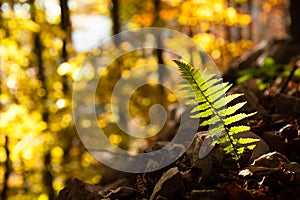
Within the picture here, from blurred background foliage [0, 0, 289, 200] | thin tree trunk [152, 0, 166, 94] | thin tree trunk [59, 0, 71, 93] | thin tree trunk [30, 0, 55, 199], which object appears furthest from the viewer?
thin tree trunk [152, 0, 166, 94]

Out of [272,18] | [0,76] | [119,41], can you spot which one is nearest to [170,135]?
[119,41]

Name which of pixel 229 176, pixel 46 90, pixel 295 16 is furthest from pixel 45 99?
pixel 229 176

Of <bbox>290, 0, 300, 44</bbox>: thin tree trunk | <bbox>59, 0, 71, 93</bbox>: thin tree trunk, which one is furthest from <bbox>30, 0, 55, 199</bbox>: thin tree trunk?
<bbox>290, 0, 300, 44</bbox>: thin tree trunk

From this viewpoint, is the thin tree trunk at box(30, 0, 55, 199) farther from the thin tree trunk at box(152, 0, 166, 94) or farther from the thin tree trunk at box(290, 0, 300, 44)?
the thin tree trunk at box(290, 0, 300, 44)

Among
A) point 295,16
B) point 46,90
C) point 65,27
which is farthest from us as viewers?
point 46,90

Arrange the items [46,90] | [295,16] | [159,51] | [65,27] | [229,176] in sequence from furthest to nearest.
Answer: [159,51] → [46,90] → [65,27] → [295,16] → [229,176]

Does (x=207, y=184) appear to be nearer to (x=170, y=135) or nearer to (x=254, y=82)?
(x=170, y=135)

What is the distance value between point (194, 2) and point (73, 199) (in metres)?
11.0

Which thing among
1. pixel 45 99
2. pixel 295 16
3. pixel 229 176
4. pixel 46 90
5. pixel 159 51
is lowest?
pixel 45 99

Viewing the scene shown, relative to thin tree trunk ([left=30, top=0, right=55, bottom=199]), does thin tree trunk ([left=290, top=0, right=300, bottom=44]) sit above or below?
above

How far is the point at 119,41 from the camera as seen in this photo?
29.9 feet

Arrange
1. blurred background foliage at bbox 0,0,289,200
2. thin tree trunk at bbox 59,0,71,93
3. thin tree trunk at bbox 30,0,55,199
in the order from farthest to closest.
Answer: thin tree trunk at bbox 30,0,55,199
thin tree trunk at bbox 59,0,71,93
blurred background foliage at bbox 0,0,289,200

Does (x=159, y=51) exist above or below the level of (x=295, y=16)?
below

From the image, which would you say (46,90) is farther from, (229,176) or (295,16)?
(229,176)
